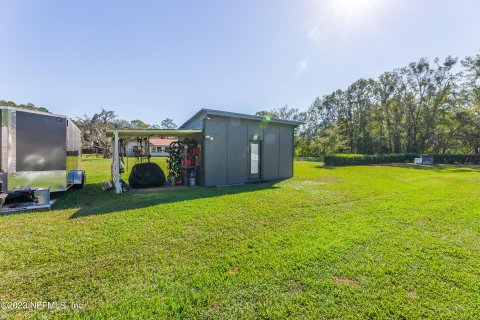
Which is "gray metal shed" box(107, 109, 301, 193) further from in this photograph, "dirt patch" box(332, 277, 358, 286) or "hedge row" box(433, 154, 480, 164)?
"hedge row" box(433, 154, 480, 164)

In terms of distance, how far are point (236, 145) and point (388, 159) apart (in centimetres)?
2185

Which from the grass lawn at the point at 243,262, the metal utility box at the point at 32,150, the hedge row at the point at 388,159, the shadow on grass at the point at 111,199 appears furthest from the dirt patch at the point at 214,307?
the hedge row at the point at 388,159

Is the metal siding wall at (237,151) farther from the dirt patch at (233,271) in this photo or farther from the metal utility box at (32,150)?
the dirt patch at (233,271)

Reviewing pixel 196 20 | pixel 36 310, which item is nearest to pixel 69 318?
pixel 36 310

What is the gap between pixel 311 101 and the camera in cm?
4119

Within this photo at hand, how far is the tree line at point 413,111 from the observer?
25.3 m

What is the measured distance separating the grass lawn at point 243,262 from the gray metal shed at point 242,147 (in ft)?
11.4

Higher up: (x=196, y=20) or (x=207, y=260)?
(x=196, y=20)

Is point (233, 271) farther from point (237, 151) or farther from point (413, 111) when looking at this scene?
point (413, 111)

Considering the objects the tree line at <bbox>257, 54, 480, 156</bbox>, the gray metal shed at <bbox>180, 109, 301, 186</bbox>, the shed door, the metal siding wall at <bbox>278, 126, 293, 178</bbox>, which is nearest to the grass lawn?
the gray metal shed at <bbox>180, 109, 301, 186</bbox>

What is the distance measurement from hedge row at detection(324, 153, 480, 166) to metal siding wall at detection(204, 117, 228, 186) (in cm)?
1331

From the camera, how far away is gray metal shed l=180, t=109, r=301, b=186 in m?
8.13

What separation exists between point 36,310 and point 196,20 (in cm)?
958

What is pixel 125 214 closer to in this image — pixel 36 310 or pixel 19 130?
pixel 36 310
